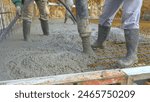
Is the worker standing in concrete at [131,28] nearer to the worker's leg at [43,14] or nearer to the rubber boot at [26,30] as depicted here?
the rubber boot at [26,30]

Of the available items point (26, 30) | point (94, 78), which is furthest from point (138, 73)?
point (26, 30)

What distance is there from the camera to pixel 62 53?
3.19 meters

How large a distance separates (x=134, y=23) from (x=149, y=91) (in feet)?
3.95

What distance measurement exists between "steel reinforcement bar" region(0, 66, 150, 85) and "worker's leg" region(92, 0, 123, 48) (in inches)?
52.6

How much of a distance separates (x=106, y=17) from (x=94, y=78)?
5.12 ft

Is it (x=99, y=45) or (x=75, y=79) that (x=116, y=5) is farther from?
(x=75, y=79)

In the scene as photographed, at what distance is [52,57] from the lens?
3.03 m

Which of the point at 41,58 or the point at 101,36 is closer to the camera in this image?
the point at 41,58

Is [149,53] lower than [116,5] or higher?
lower

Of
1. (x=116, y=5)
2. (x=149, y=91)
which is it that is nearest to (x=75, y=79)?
(x=149, y=91)

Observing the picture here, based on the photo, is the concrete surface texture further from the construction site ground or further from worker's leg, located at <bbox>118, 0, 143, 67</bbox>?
worker's leg, located at <bbox>118, 0, 143, 67</bbox>

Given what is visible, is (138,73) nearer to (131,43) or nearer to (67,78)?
(67,78)

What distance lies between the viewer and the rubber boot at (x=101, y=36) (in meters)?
3.47

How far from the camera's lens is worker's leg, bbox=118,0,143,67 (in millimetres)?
2848
